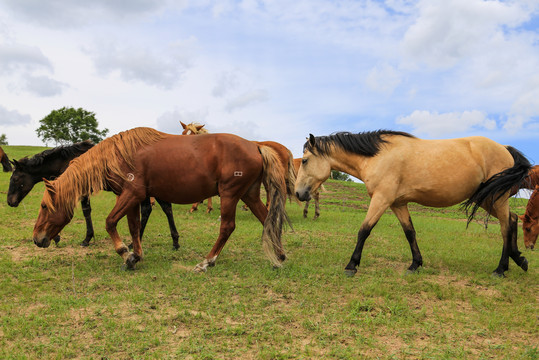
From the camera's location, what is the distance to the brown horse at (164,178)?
232 inches

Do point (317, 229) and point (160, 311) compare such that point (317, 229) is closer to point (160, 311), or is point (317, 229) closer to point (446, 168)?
point (446, 168)

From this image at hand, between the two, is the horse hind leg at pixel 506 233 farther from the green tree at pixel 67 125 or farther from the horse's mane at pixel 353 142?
the green tree at pixel 67 125

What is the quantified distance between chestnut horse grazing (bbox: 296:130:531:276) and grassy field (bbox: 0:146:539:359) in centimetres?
83

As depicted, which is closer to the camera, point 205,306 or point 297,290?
point 205,306

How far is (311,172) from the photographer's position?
21.7ft

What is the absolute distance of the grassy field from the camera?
3471 millimetres

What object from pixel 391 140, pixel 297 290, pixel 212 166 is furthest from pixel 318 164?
pixel 297 290

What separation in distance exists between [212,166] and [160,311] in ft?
8.30

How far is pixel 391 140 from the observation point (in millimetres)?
6379

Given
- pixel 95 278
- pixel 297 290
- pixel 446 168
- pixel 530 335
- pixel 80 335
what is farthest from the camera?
pixel 446 168

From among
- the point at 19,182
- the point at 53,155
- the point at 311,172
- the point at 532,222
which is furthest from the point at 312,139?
the point at 532,222

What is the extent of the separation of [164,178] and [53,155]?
12.0ft

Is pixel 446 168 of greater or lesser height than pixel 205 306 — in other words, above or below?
above

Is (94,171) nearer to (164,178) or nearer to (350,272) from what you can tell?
(164,178)
